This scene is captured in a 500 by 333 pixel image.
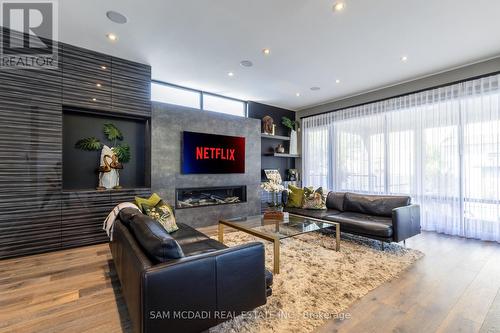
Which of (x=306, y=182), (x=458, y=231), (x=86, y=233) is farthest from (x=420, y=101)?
(x=86, y=233)

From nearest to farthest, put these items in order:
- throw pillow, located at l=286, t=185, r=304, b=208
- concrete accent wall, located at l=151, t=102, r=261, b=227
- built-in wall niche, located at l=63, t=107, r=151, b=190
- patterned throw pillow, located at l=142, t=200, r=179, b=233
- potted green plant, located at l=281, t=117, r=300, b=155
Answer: patterned throw pillow, located at l=142, t=200, r=179, b=233 < built-in wall niche, located at l=63, t=107, r=151, b=190 < concrete accent wall, located at l=151, t=102, r=261, b=227 < throw pillow, located at l=286, t=185, r=304, b=208 < potted green plant, located at l=281, t=117, r=300, b=155

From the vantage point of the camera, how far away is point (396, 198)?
3.88 meters

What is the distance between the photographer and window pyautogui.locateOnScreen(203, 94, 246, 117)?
215 inches

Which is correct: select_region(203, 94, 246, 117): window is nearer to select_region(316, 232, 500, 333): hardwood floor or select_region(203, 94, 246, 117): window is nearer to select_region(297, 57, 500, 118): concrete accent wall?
select_region(297, 57, 500, 118): concrete accent wall

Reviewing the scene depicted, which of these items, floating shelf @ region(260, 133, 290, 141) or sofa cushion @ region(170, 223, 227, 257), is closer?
sofa cushion @ region(170, 223, 227, 257)

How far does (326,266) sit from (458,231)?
3.00 m

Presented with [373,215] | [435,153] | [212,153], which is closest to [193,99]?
[212,153]

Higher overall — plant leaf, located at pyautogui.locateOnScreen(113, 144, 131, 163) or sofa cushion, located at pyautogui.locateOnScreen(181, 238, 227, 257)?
plant leaf, located at pyautogui.locateOnScreen(113, 144, 131, 163)

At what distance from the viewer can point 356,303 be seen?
2.05 metres

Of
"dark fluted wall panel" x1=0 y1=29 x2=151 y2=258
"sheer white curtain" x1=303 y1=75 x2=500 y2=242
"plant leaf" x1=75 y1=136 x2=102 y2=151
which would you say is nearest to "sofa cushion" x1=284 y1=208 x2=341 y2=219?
"sheer white curtain" x1=303 y1=75 x2=500 y2=242

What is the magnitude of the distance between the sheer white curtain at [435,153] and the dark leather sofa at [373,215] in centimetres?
105

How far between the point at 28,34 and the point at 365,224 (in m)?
5.33

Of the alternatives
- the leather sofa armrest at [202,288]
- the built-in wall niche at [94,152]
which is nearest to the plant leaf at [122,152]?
the built-in wall niche at [94,152]

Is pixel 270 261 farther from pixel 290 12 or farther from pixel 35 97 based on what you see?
pixel 35 97
